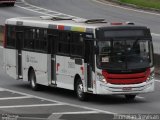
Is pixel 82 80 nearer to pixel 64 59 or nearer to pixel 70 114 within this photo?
pixel 64 59

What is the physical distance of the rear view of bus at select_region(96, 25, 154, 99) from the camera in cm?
2361

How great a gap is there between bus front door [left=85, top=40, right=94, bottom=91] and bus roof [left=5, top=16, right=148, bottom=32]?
0.48 metres

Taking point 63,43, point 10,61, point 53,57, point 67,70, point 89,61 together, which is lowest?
point 10,61

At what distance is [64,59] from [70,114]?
4.91 metres

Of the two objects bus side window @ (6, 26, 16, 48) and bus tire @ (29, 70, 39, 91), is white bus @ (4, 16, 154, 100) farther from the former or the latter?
bus side window @ (6, 26, 16, 48)

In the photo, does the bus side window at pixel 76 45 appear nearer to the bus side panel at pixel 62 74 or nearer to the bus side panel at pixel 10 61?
the bus side panel at pixel 62 74

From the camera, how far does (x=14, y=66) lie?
30.1 meters

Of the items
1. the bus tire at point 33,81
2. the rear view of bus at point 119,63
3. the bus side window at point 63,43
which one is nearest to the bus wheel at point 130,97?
the rear view of bus at point 119,63

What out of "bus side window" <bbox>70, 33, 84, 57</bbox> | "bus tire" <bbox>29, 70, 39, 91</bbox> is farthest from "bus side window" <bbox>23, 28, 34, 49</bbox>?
"bus side window" <bbox>70, 33, 84, 57</bbox>

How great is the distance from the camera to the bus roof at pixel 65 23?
24.3m

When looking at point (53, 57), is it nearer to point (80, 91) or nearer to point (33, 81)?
point (33, 81)

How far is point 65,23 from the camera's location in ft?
85.5

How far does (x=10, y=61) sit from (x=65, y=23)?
523cm

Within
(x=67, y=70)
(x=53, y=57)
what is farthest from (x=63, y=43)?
(x=53, y=57)
